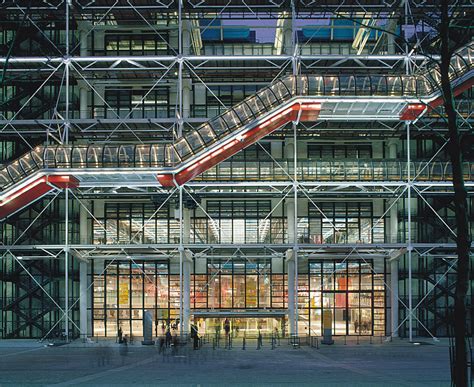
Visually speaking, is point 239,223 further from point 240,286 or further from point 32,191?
point 32,191

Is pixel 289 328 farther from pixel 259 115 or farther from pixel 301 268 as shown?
pixel 259 115

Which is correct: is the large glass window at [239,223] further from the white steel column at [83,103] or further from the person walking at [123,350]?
the white steel column at [83,103]

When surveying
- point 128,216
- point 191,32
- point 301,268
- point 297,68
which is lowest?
point 301,268

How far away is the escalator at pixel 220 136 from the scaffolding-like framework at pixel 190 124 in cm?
102

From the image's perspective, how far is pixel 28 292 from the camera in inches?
1180

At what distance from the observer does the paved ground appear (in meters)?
17.8

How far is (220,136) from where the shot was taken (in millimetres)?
25438

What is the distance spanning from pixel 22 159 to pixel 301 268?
44.4ft

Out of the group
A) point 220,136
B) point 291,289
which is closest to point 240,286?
point 291,289

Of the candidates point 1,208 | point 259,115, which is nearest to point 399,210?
point 259,115

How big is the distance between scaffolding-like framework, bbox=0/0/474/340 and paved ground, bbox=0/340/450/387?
2686 mm

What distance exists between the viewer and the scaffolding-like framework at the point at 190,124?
27359 millimetres

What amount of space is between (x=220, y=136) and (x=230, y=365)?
29.0ft

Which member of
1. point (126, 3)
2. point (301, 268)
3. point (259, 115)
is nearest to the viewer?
point (259, 115)
